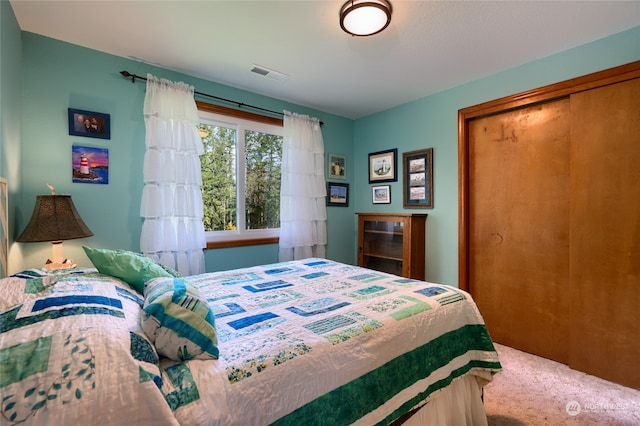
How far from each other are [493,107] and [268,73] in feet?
6.94

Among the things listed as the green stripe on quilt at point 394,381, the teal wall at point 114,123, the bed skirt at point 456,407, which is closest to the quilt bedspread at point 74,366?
the green stripe on quilt at point 394,381

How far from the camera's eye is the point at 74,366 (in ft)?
2.10

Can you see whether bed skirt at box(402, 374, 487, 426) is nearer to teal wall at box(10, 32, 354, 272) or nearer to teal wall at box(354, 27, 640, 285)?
teal wall at box(354, 27, 640, 285)

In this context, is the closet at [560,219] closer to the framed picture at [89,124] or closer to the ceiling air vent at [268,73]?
the ceiling air vent at [268,73]

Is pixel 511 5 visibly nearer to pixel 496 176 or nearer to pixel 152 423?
pixel 496 176

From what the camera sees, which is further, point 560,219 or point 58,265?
point 560,219

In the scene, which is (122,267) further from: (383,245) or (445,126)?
(445,126)

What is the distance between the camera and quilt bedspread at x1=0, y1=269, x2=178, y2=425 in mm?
578

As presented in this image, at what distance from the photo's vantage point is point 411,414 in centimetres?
121

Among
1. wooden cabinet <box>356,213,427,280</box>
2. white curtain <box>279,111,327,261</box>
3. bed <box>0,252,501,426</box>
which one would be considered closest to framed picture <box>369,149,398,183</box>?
wooden cabinet <box>356,213,427,280</box>

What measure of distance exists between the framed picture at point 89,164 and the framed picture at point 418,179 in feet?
9.69

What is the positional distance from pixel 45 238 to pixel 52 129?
90 cm

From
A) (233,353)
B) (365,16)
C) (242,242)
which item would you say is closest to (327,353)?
(233,353)

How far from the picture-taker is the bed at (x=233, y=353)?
25.0 inches
